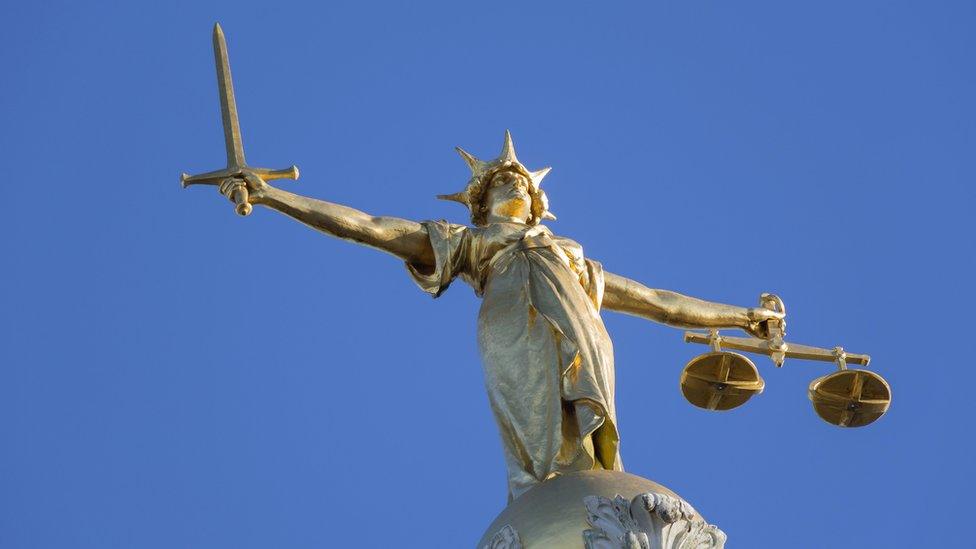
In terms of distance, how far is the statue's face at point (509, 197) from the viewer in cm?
1583

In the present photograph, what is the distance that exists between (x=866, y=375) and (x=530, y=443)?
12.2ft

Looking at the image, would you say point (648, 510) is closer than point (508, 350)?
Yes

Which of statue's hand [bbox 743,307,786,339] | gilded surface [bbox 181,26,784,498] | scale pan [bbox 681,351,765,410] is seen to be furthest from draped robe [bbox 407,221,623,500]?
statue's hand [bbox 743,307,786,339]

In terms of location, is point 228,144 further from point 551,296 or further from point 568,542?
point 568,542

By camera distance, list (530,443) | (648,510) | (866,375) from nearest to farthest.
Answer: (648,510), (530,443), (866,375)

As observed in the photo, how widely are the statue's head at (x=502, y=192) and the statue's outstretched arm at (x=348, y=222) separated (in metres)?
0.82

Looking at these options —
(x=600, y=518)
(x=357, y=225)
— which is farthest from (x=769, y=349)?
(x=600, y=518)

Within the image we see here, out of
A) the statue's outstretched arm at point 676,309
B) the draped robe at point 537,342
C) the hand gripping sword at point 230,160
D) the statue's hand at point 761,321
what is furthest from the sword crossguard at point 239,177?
the statue's hand at point 761,321

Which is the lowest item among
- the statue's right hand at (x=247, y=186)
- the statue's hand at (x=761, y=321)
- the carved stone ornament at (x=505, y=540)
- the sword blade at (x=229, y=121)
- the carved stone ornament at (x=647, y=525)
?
the carved stone ornament at (x=647, y=525)

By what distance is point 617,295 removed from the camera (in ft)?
52.3

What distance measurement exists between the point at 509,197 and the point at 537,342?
87.0 inches

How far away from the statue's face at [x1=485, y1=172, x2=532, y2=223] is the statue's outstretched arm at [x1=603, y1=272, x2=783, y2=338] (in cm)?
88

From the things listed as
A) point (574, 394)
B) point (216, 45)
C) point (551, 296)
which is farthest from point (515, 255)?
point (216, 45)

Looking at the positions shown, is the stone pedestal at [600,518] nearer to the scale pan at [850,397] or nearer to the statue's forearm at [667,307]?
the statue's forearm at [667,307]
